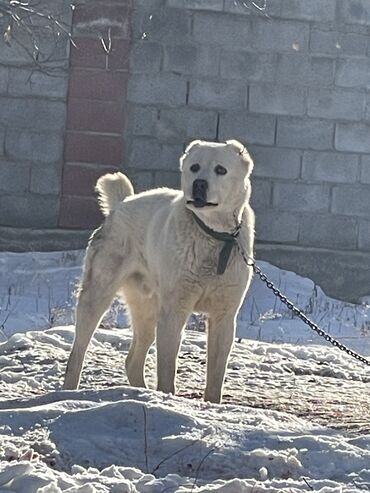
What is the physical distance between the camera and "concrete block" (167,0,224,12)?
38.9ft

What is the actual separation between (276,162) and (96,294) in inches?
202

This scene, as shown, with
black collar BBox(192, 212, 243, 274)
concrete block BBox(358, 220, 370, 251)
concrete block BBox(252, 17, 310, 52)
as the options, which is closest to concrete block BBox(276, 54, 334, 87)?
concrete block BBox(252, 17, 310, 52)

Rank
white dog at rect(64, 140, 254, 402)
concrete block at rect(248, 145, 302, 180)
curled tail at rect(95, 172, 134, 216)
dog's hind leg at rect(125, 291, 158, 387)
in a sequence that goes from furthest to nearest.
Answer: concrete block at rect(248, 145, 302, 180)
curled tail at rect(95, 172, 134, 216)
dog's hind leg at rect(125, 291, 158, 387)
white dog at rect(64, 140, 254, 402)

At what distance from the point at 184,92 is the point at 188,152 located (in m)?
5.20

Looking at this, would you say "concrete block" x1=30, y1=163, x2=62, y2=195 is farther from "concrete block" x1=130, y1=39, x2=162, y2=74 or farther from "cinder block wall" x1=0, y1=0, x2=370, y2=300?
"concrete block" x1=130, y1=39, x2=162, y2=74

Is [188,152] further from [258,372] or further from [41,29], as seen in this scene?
[41,29]

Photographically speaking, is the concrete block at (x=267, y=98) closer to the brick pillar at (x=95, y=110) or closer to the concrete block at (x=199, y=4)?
the concrete block at (x=199, y=4)

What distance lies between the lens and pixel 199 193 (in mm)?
6465

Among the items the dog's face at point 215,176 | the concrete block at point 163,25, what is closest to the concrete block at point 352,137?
the concrete block at point 163,25

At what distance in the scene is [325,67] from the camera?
39.7 feet

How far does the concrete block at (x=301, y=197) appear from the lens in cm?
1207

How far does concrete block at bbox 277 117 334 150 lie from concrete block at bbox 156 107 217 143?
648 mm

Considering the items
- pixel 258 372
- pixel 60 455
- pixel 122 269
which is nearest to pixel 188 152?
pixel 122 269

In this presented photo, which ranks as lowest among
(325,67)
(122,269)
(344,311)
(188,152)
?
(344,311)
